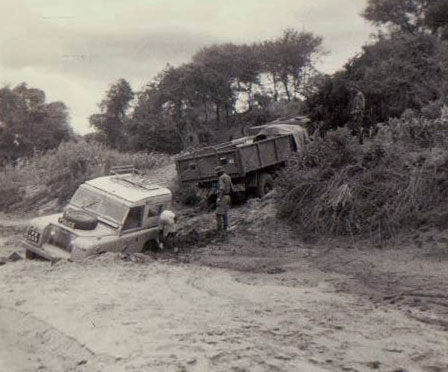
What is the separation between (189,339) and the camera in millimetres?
5676

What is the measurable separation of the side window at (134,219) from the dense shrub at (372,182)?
150 inches

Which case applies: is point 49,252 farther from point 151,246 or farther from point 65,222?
point 151,246

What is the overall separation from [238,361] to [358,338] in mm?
1453

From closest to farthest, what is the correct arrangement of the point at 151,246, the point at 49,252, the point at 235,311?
the point at 235,311 < the point at 49,252 < the point at 151,246

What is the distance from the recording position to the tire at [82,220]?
10500mm

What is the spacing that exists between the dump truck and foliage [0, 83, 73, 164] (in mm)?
27914

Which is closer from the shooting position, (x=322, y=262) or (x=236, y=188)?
(x=322, y=262)

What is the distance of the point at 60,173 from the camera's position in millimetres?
25875

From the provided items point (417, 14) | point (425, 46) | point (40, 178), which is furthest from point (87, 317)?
point (417, 14)

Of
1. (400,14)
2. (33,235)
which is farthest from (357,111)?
(400,14)

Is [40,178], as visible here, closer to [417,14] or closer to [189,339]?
[189,339]

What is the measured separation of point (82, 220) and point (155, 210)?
1699mm

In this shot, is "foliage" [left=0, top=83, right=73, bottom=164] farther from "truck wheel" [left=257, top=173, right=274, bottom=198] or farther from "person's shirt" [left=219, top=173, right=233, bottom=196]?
"person's shirt" [left=219, top=173, right=233, bottom=196]

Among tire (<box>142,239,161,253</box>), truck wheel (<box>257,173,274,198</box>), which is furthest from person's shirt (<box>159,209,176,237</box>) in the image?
truck wheel (<box>257,173,274,198</box>)
